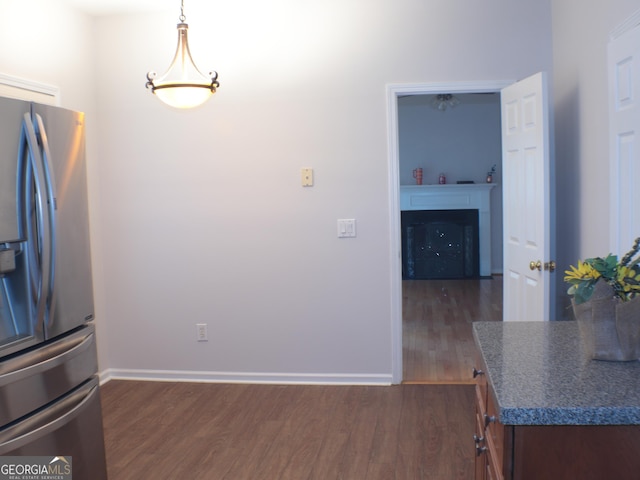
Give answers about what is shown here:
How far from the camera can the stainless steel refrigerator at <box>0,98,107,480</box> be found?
7.35 feet

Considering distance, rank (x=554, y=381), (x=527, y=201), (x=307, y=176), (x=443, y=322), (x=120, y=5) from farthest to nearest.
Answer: (x=443, y=322), (x=307, y=176), (x=120, y=5), (x=527, y=201), (x=554, y=381)

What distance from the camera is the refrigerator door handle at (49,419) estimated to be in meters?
2.19

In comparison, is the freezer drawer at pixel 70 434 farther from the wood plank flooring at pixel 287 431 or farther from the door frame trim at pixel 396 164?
the door frame trim at pixel 396 164

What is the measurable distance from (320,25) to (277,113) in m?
0.62

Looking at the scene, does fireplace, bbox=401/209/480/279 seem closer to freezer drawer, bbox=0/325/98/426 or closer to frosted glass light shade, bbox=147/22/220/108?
frosted glass light shade, bbox=147/22/220/108

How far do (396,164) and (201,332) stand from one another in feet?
5.71

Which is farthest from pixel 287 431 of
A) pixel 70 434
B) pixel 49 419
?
pixel 49 419

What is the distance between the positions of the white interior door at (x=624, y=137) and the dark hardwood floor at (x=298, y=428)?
130 cm

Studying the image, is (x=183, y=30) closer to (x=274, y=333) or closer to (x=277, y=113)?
(x=277, y=113)

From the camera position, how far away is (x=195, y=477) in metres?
2.93

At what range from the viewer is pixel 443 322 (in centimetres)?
608

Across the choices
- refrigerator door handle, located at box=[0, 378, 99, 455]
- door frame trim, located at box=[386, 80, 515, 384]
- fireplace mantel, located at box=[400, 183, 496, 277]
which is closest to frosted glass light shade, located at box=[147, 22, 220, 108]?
door frame trim, located at box=[386, 80, 515, 384]

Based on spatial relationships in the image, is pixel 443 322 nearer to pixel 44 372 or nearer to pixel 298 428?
pixel 298 428

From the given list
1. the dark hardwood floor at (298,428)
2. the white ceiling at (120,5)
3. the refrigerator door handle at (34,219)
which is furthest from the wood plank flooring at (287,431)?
the white ceiling at (120,5)
